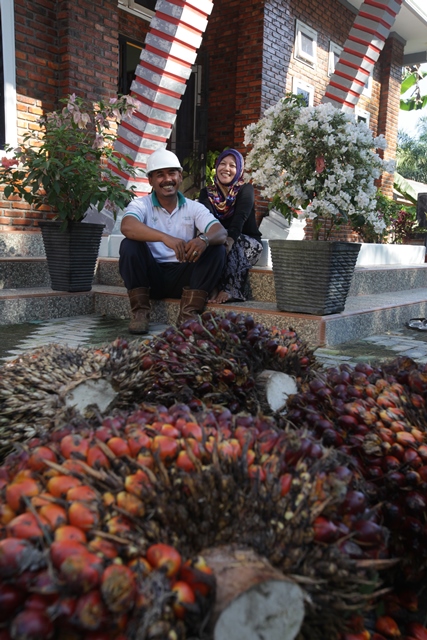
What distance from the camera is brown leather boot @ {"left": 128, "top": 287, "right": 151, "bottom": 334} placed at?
4520mm

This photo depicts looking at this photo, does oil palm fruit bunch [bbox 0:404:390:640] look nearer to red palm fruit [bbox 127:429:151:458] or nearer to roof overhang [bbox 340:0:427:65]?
red palm fruit [bbox 127:429:151:458]

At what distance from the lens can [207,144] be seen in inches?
408

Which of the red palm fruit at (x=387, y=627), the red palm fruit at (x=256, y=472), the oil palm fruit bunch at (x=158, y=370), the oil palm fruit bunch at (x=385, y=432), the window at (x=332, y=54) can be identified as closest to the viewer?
the red palm fruit at (x=256, y=472)

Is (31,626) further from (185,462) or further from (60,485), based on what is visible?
(185,462)

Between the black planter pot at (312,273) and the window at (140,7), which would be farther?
the window at (140,7)

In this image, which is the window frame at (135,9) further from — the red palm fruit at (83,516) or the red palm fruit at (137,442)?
the red palm fruit at (83,516)

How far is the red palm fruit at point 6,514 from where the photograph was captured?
74 cm

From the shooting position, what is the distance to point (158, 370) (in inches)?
61.9

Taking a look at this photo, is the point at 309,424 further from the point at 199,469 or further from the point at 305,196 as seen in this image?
the point at 305,196

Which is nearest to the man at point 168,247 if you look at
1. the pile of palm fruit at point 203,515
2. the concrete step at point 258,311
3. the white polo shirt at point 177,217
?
the white polo shirt at point 177,217

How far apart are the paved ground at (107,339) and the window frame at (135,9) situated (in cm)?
614

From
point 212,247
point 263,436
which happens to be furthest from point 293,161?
point 263,436

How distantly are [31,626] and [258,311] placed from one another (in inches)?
158

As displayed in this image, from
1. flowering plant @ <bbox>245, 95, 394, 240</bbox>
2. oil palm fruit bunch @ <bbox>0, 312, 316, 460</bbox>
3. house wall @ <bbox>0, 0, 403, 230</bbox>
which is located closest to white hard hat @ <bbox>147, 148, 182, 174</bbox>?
flowering plant @ <bbox>245, 95, 394, 240</bbox>
